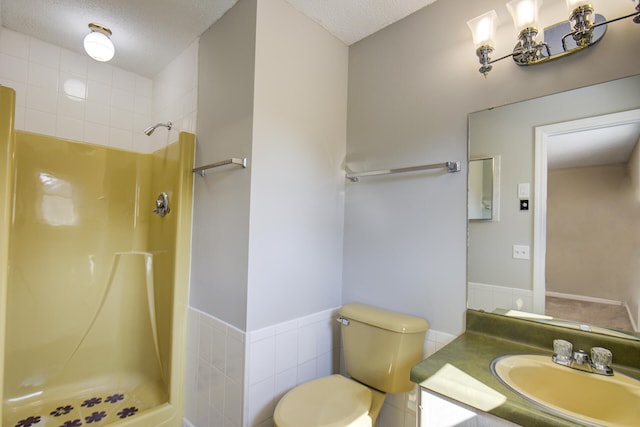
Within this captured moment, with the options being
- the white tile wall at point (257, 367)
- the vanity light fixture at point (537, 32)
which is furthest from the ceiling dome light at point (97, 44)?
the vanity light fixture at point (537, 32)

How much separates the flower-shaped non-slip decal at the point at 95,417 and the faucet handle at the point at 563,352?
2.15m

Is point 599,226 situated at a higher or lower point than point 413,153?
lower

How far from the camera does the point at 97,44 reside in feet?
5.56

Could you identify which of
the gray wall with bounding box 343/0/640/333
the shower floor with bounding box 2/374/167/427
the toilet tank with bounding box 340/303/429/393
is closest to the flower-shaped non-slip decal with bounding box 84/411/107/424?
the shower floor with bounding box 2/374/167/427

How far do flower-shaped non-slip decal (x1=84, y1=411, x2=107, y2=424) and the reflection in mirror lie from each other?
2155 millimetres

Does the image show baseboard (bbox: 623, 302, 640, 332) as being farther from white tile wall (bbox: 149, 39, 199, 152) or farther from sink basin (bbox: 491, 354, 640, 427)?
white tile wall (bbox: 149, 39, 199, 152)

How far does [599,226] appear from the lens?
1109mm

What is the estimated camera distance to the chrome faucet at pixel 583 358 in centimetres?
99

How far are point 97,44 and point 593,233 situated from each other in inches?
99.4

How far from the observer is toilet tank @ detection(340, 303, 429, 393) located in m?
1.38

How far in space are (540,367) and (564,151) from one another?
81 cm

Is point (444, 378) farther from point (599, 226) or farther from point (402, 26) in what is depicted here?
point (402, 26)

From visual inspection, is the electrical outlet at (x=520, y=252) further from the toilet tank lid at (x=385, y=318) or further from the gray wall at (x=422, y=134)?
the toilet tank lid at (x=385, y=318)

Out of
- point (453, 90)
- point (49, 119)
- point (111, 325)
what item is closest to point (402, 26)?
point (453, 90)
